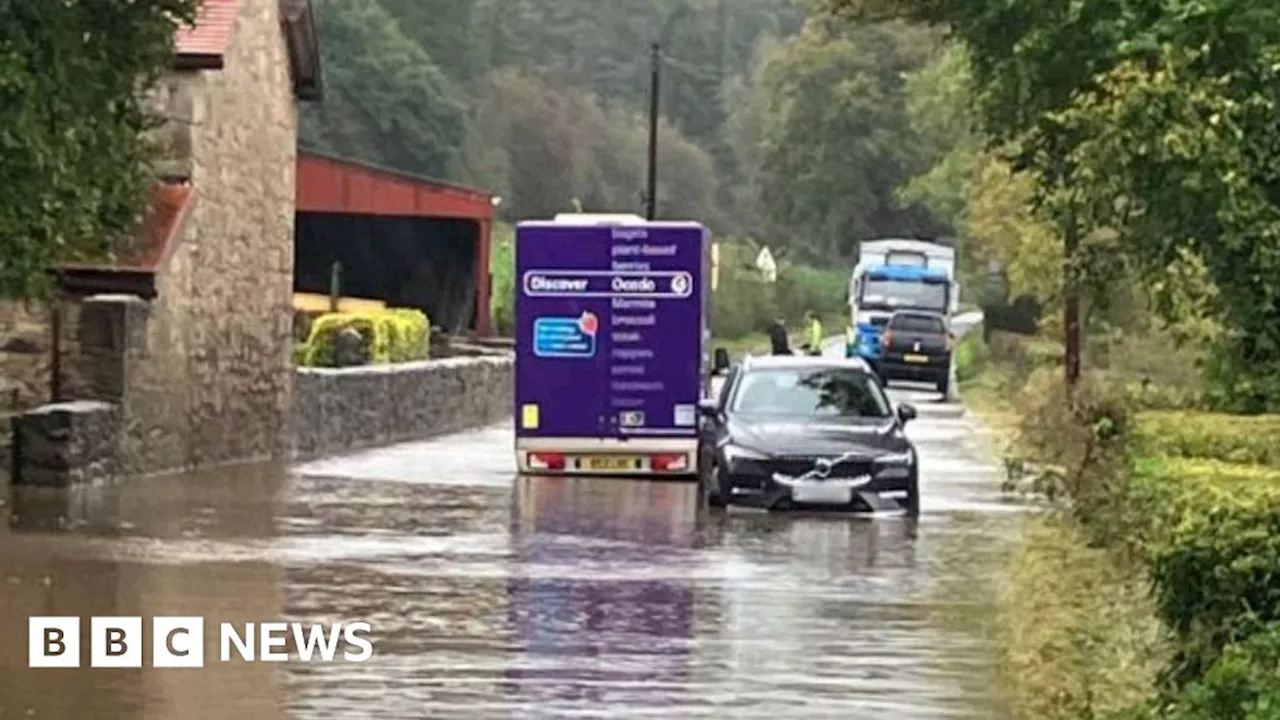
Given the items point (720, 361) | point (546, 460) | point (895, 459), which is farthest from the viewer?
point (720, 361)

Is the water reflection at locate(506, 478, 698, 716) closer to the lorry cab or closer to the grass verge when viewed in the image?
the grass verge

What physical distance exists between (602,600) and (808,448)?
736 cm

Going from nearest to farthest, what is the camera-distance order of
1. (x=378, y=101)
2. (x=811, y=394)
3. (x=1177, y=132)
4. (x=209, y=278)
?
(x=1177, y=132) < (x=811, y=394) < (x=209, y=278) < (x=378, y=101)

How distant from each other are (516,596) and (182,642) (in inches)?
121

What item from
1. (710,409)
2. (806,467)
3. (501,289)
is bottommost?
(806,467)

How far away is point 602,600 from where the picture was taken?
16.8 meters

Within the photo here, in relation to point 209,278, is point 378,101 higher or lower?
higher

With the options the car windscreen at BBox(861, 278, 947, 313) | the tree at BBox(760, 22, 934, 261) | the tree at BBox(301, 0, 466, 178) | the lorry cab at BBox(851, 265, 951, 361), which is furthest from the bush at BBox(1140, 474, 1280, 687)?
the tree at BBox(760, 22, 934, 261)

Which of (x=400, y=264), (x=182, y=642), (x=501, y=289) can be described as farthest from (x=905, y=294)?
(x=182, y=642)

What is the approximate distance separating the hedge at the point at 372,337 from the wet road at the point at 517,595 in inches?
454

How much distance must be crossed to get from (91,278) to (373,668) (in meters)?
14.9

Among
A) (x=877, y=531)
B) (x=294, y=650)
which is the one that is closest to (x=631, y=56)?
(x=877, y=531)

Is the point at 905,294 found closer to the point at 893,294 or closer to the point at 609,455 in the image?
the point at 893,294

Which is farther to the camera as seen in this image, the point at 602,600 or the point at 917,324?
the point at 917,324
